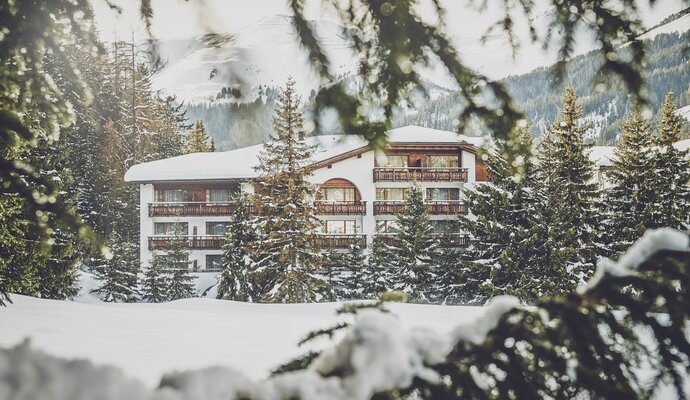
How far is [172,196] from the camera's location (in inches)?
1321

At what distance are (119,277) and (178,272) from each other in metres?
3.00

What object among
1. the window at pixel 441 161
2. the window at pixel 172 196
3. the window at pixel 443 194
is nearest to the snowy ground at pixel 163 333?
the window at pixel 443 194

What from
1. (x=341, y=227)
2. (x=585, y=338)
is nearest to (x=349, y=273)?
(x=341, y=227)

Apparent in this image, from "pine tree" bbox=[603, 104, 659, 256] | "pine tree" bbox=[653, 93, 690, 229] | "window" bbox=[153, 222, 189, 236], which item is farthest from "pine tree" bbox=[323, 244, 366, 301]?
"pine tree" bbox=[653, 93, 690, 229]

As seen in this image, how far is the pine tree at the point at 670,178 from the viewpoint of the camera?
23812 millimetres

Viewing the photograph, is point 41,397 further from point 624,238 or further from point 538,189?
point 624,238

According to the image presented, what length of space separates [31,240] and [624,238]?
2421 cm

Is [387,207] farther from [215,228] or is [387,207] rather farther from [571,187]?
[215,228]

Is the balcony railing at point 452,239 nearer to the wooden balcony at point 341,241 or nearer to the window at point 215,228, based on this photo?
Result: the wooden balcony at point 341,241

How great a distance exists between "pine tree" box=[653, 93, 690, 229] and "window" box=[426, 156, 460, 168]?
11.4 metres

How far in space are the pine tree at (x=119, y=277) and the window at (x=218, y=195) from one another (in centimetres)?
663

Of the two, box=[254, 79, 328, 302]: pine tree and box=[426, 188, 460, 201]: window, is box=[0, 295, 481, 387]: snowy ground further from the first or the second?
box=[426, 188, 460, 201]: window

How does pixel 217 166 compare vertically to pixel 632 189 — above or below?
above

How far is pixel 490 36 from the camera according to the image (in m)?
2.75
